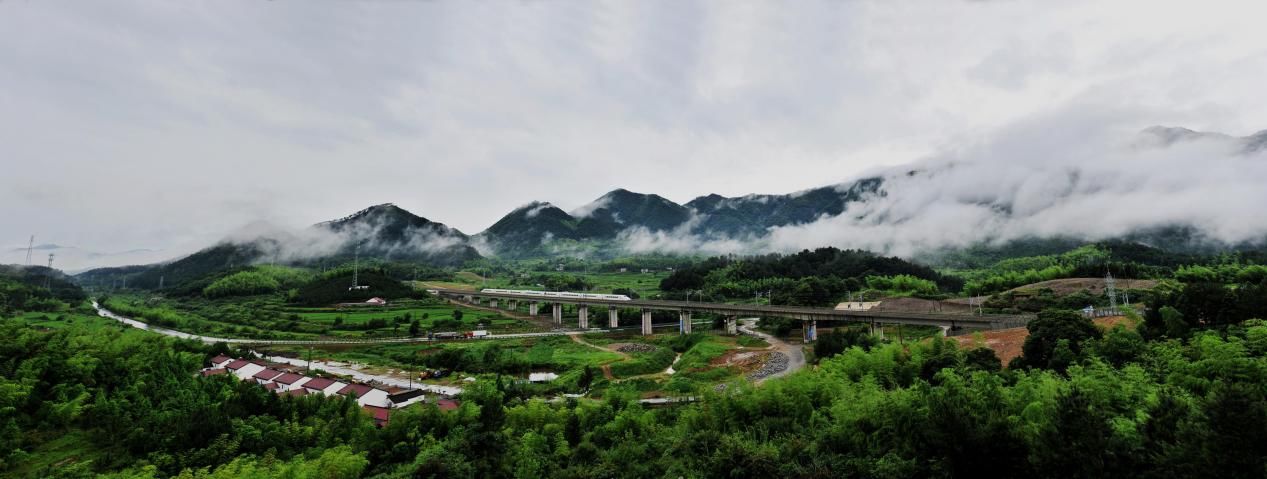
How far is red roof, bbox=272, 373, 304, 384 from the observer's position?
39.4m

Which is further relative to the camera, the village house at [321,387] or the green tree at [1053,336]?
the village house at [321,387]

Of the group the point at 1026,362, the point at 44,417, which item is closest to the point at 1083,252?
the point at 1026,362

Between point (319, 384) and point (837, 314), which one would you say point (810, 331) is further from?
point (319, 384)

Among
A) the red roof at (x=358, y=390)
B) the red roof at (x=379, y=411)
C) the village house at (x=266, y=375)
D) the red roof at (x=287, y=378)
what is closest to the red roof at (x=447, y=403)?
the red roof at (x=379, y=411)

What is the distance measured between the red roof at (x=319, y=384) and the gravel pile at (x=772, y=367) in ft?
104

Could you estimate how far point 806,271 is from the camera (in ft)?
393

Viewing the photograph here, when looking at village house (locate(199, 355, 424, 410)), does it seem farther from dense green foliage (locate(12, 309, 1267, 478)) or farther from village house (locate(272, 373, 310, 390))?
dense green foliage (locate(12, 309, 1267, 478))

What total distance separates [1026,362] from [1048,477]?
1976 cm

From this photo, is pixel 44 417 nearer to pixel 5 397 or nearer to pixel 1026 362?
pixel 5 397

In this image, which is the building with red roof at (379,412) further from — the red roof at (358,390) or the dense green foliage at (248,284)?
the dense green foliage at (248,284)

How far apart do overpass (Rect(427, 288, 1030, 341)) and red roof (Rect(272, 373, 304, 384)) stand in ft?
147

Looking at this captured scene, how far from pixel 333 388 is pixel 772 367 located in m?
35.0

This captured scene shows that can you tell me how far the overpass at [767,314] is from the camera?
51.2m

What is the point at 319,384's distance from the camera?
122 feet
